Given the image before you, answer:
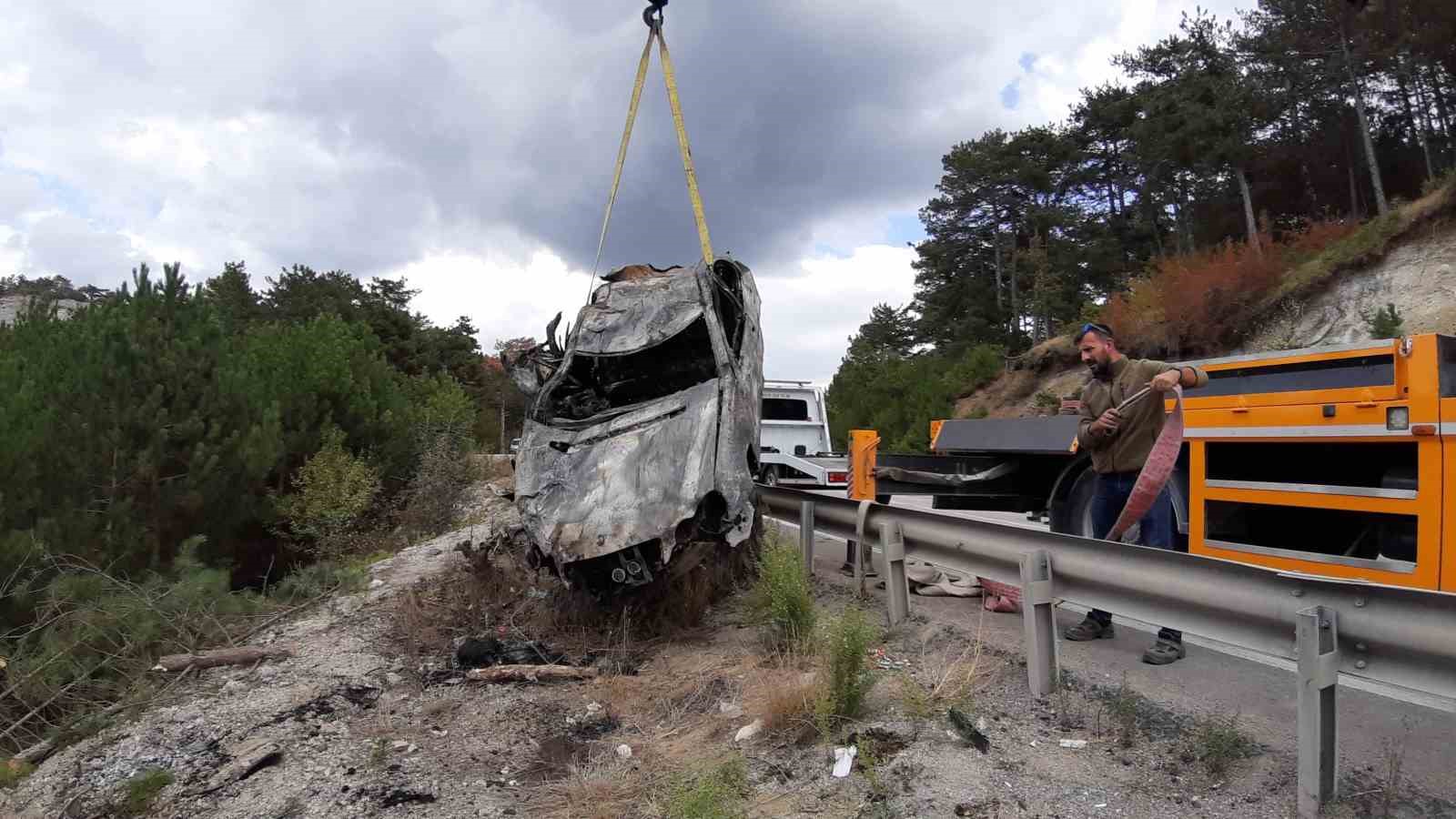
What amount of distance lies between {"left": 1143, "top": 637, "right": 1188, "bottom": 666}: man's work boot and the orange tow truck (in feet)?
4.19

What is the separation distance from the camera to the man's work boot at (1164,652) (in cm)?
443

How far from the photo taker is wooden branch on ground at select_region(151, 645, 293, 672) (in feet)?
17.7


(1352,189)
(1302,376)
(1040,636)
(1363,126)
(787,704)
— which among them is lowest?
(787,704)

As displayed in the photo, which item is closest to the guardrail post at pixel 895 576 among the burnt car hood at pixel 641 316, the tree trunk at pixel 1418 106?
the burnt car hood at pixel 641 316

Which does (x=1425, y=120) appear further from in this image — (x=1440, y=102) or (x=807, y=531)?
(x=807, y=531)

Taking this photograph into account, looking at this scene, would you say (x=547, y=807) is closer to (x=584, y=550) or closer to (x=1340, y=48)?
(x=584, y=550)

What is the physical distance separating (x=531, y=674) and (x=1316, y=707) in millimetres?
3765

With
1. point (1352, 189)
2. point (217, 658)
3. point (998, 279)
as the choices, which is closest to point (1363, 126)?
point (1352, 189)

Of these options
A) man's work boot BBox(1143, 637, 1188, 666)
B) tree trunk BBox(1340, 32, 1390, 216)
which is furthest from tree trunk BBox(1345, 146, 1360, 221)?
man's work boot BBox(1143, 637, 1188, 666)

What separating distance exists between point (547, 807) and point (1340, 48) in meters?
33.4

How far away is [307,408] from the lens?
12.8 m

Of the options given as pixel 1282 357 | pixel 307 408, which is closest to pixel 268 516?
pixel 307 408

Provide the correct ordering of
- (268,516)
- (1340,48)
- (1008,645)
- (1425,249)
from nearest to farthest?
(1008,645), (268,516), (1425,249), (1340,48)

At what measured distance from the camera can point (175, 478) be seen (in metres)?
10.1
